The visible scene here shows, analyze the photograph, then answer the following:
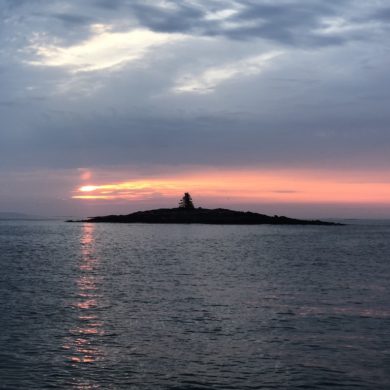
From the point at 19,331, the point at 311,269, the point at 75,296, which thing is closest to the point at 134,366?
the point at 19,331

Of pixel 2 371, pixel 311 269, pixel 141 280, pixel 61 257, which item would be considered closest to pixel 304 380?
pixel 2 371

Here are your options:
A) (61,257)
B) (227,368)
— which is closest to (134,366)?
(227,368)

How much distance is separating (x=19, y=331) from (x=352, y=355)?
14642mm

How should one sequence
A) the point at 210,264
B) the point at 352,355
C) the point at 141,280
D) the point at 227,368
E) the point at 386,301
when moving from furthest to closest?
the point at 210,264 < the point at 141,280 < the point at 386,301 < the point at 352,355 < the point at 227,368

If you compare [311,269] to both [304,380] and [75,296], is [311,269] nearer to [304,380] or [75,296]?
[75,296]

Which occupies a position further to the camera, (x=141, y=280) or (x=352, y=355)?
(x=141, y=280)

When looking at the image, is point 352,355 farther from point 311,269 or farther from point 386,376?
point 311,269

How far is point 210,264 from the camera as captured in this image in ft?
201

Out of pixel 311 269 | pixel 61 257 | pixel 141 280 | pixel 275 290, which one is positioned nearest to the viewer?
pixel 275 290

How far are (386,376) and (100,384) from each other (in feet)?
31.8

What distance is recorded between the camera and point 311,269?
186 ft

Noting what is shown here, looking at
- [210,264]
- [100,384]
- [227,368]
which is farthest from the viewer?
[210,264]

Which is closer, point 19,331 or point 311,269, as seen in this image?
point 19,331

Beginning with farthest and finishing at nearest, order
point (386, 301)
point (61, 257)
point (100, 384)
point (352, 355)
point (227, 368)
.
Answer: point (61, 257) → point (386, 301) → point (352, 355) → point (227, 368) → point (100, 384)
